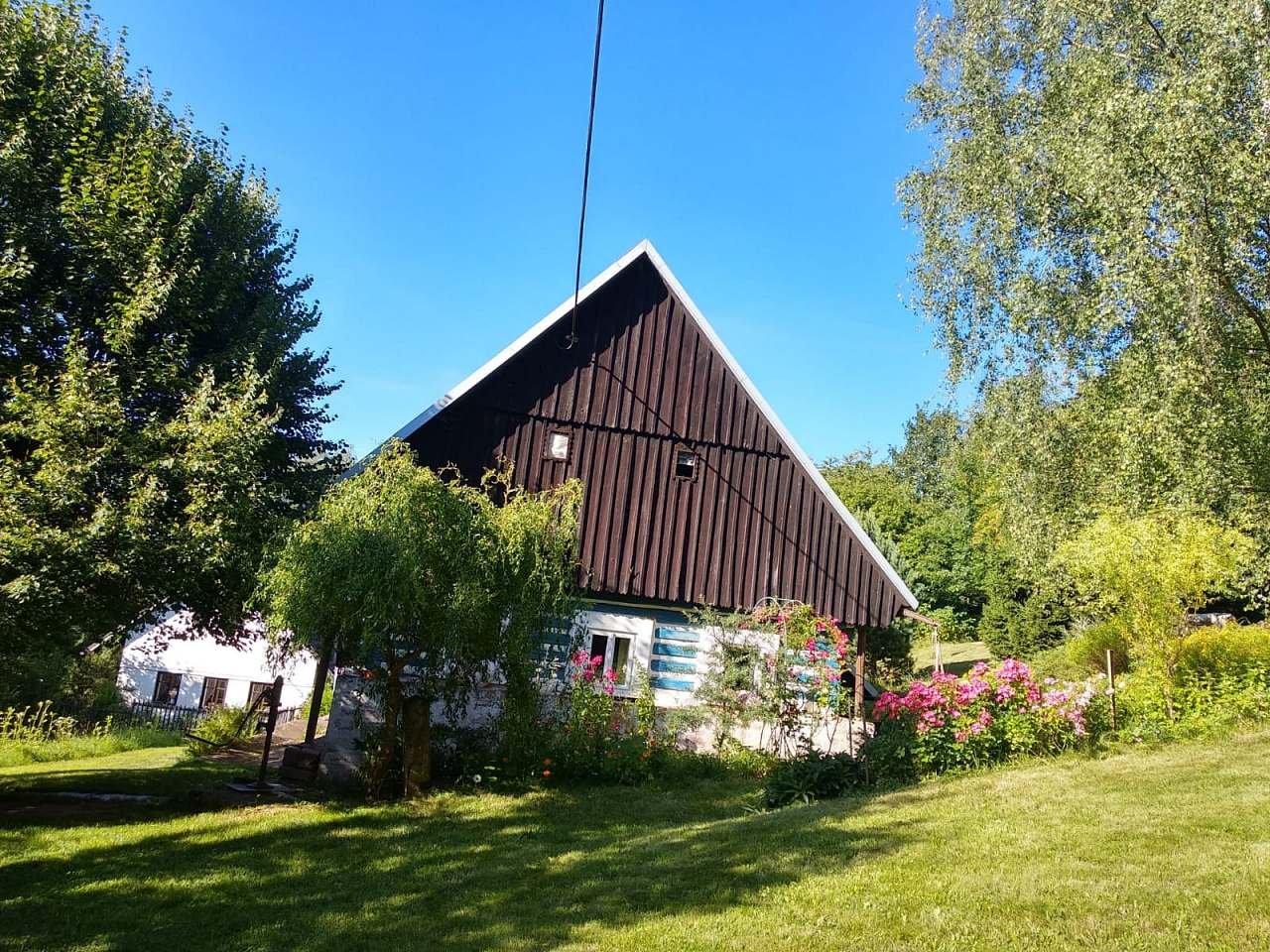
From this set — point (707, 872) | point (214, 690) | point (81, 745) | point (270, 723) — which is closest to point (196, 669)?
point (214, 690)

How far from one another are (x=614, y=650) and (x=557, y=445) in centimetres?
367

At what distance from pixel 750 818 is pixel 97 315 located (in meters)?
10.3

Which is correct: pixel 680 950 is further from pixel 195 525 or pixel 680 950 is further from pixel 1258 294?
pixel 1258 294

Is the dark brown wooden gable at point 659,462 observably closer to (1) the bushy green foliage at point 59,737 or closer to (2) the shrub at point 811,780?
(2) the shrub at point 811,780

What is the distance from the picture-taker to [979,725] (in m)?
10.1

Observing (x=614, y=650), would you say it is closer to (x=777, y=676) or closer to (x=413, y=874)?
(x=777, y=676)

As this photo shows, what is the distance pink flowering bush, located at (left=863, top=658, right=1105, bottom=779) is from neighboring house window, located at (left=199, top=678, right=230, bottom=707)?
22.1 meters

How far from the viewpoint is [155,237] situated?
10.8 meters

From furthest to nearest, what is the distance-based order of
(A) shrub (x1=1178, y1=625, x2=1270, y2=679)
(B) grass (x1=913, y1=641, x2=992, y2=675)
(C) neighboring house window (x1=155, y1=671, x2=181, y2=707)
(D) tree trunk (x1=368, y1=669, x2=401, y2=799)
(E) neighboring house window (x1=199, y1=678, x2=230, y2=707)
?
(B) grass (x1=913, y1=641, x2=992, y2=675), (C) neighboring house window (x1=155, y1=671, x2=181, y2=707), (E) neighboring house window (x1=199, y1=678, x2=230, y2=707), (A) shrub (x1=1178, y1=625, x2=1270, y2=679), (D) tree trunk (x1=368, y1=669, x2=401, y2=799)

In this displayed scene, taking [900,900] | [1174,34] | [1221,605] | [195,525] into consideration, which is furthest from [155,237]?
[1221,605]

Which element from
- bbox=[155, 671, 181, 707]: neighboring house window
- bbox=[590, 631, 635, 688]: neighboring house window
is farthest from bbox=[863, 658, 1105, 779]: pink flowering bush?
bbox=[155, 671, 181, 707]: neighboring house window

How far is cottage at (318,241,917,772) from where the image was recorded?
45.5ft

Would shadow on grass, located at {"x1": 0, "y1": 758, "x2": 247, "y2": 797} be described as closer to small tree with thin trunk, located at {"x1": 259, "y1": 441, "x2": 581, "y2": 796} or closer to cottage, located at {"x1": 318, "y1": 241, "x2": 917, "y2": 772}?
small tree with thin trunk, located at {"x1": 259, "y1": 441, "x2": 581, "y2": 796}

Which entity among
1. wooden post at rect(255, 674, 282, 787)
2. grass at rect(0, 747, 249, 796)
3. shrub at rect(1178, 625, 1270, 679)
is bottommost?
grass at rect(0, 747, 249, 796)
